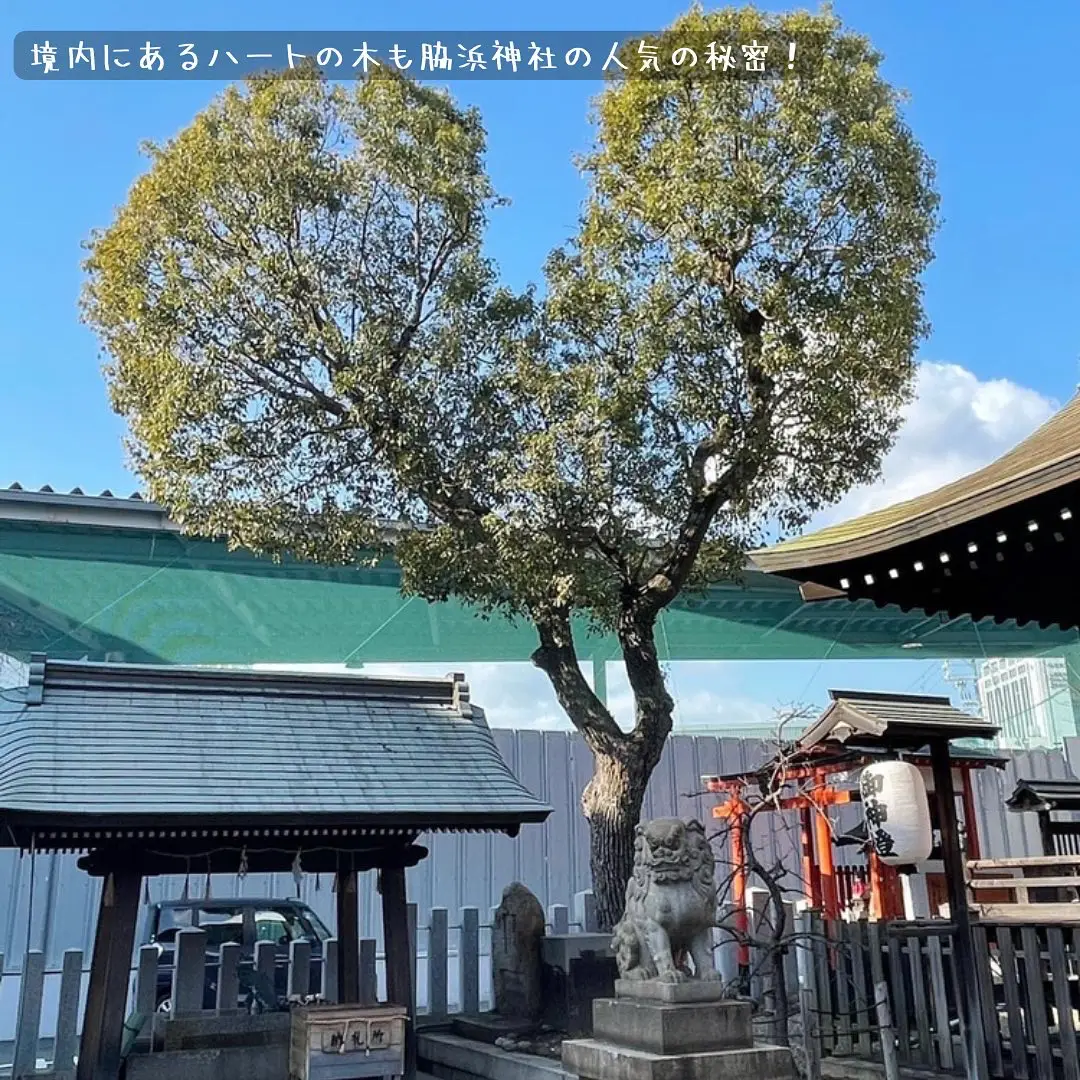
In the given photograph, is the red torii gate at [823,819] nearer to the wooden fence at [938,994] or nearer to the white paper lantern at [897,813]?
the wooden fence at [938,994]

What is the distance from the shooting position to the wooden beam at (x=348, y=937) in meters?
8.45

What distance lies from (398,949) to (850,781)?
639 centimetres

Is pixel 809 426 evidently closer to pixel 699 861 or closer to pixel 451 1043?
pixel 699 861

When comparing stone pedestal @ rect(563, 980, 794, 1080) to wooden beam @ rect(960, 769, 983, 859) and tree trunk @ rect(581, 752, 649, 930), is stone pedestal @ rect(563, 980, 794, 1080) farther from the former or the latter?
wooden beam @ rect(960, 769, 983, 859)

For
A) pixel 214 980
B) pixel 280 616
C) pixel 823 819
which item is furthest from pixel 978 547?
pixel 280 616

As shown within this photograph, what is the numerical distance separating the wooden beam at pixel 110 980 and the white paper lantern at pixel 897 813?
5607 mm

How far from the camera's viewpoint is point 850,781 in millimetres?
12312

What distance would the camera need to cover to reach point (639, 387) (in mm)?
8570

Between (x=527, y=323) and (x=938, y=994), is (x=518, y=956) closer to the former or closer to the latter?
(x=938, y=994)

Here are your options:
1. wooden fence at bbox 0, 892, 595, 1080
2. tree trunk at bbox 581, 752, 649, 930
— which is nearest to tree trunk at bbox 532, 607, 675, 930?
tree trunk at bbox 581, 752, 649, 930

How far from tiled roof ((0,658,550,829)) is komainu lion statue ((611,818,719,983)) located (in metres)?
2.19

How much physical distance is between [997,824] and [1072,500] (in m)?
14.6

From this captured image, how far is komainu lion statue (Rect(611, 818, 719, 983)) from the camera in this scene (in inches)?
229

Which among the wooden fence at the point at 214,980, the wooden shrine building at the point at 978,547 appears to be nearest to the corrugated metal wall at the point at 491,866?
the wooden fence at the point at 214,980
